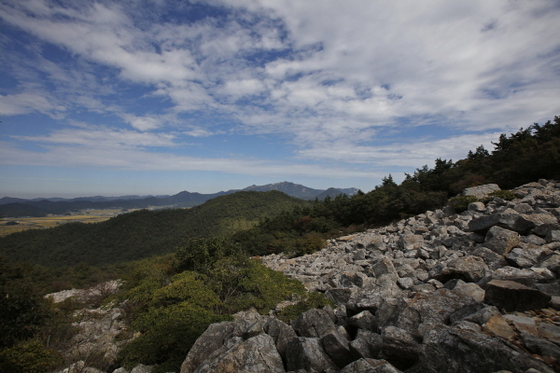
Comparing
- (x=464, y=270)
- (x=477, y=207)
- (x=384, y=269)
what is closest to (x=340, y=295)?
(x=384, y=269)

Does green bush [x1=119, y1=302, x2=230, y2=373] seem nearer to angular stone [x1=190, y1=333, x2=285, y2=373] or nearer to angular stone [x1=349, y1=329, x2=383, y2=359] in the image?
angular stone [x1=190, y1=333, x2=285, y2=373]

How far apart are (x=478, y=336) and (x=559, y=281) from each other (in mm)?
3623

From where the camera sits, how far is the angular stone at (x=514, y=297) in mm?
4156

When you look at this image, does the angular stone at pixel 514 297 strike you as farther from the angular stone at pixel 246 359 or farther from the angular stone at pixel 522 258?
the angular stone at pixel 246 359

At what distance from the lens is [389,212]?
945 inches

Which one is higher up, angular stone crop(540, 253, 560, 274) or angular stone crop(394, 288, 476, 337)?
angular stone crop(540, 253, 560, 274)

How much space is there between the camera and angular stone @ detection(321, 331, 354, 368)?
4.34 meters

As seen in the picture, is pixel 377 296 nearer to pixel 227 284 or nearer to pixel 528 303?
pixel 528 303

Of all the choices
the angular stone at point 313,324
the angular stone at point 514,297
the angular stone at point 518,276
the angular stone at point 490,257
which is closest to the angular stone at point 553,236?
the angular stone at point 490,257

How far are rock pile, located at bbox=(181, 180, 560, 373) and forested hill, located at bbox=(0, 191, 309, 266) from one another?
70.7 m

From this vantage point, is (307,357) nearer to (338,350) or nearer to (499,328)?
(338,350)

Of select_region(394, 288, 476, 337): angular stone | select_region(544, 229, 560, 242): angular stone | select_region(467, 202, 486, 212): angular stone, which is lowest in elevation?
select_region(394, 288, 476, 337): angular stone

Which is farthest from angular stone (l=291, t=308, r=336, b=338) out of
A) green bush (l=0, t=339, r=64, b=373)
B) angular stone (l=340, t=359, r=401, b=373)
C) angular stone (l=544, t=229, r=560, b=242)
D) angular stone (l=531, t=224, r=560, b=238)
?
Result: angular stone (l=531, t=224, r=560, b=238)

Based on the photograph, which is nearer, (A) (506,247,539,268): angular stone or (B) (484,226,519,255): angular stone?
(A) (506,247,539,268): angular stone
